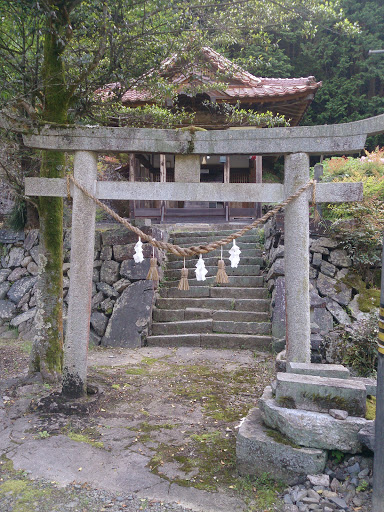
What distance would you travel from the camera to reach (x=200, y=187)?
422cm

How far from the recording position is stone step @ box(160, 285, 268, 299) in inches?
324

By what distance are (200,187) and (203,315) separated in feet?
13.7

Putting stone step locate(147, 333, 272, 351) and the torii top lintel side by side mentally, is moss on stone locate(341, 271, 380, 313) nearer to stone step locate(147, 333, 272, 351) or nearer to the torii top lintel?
stone step locate(147, 333, 272, 351)

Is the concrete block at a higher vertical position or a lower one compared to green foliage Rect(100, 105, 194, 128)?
lower

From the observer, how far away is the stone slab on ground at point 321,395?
3184mm

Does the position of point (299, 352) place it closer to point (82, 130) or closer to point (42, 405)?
point (42, 405)

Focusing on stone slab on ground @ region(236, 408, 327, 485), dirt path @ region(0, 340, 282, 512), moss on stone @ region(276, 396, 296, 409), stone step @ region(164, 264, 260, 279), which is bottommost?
dirt path @ region(0, 340, 282, 512)

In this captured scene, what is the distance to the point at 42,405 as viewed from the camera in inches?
166

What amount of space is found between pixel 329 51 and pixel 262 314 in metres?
18.3

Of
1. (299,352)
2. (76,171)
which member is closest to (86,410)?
(299,352)

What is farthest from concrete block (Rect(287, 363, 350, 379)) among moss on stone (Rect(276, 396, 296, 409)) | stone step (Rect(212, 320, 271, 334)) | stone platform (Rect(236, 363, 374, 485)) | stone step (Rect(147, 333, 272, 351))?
stone step (Rect(212, 320, 271, 334))

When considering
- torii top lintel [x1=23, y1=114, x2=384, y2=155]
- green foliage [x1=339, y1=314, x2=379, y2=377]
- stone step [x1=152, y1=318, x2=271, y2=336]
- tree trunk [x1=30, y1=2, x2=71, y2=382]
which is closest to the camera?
torii top lintel [x1=23, y1=114, x2=384, y2=155]

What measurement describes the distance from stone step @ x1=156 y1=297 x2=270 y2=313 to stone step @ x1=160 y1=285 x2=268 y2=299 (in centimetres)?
16

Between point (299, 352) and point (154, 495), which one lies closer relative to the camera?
point (154, 495)
